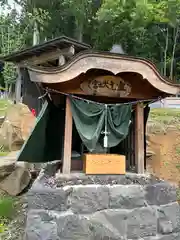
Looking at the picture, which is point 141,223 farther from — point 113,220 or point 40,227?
point 40,227

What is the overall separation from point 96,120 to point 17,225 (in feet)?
8.14

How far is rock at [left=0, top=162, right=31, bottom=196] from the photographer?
6246 mm

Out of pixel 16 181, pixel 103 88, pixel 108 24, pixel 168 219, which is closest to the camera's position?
pixel 168 219

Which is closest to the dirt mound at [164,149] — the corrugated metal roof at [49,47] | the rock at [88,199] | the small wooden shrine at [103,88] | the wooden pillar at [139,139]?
the small wooden shrine at [103,88]

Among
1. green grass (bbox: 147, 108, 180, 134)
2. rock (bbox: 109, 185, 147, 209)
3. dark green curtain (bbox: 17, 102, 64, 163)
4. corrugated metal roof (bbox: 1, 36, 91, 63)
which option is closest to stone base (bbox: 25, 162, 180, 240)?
rock (bbox: 109, 185, 147, 209)

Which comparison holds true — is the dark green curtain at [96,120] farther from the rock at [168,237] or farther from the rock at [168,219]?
the rock at [168,237]

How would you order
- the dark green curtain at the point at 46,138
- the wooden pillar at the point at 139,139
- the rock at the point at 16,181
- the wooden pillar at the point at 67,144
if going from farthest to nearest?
1. the rock at the point at 16,181
2. the dark green curtain at the point at 46,138
3. the wooden pillar at the point at 139,139
4. the wooden pillar at the point at 67,144

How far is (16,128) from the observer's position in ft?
29.8

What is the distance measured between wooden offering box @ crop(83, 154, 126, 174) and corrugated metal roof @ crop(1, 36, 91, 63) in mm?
5502

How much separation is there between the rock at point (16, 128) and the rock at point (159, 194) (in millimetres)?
5543

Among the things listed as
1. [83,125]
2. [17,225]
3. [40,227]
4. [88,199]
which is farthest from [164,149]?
[40,227]

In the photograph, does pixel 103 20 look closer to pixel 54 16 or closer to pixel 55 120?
pixel 54 16

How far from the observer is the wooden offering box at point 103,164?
4.02 metres

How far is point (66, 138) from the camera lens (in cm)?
399
